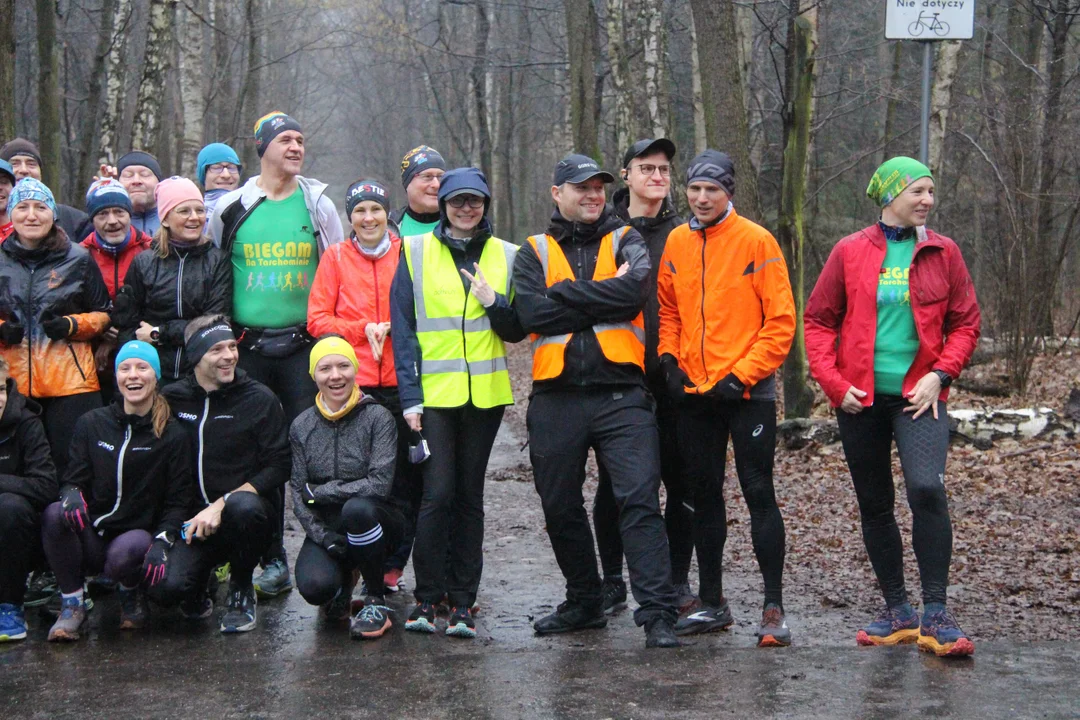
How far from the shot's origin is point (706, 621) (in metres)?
5.85

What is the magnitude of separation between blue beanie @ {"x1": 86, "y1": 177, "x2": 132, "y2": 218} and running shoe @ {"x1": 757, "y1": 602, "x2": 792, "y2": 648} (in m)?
4.31

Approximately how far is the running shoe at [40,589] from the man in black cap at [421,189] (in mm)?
2868

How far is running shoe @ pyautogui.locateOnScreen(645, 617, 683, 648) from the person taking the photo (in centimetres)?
546

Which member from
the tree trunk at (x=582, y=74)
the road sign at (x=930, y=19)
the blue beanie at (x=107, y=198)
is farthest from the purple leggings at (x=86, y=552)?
the tree trunk at (x=582, y=74)

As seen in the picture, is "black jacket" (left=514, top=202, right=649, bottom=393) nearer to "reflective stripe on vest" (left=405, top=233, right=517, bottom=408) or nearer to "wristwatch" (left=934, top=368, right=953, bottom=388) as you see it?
"reflective stripe on vest" (left=405, top=233, right=517, bottom=408)

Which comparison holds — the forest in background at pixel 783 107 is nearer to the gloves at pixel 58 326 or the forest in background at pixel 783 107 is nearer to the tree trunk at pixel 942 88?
the tree trunk at pixel 942 88

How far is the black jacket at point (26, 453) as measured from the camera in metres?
5.97

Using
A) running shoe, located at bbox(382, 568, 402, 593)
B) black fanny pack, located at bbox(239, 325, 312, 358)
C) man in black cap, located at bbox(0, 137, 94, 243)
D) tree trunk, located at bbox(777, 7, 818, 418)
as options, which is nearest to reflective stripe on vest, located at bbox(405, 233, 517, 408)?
black fanny pack, located at bbox(239, 325, 312, 358)

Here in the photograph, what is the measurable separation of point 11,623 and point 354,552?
1.75m

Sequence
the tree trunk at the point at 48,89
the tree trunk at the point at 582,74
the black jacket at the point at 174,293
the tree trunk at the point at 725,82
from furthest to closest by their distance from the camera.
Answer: the tree trunk at the point at 582,74 → the tree trunk at the point at 48,89 → the tree trunk at the point at 725,82 → the black jacket at the point at 174,293

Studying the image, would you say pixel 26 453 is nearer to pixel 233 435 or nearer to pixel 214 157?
pixel 233 435

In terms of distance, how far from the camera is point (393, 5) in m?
44.4

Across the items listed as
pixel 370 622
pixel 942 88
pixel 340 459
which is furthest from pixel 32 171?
pixel 942 88

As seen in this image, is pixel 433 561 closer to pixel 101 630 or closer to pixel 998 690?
pixel 101 630
